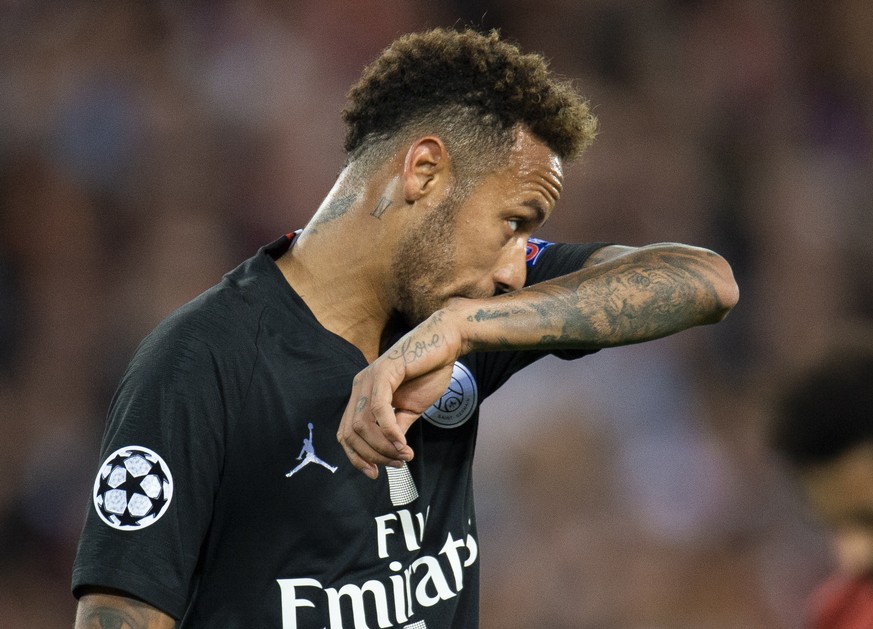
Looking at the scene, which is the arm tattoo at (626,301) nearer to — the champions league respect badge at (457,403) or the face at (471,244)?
the face at (471,244)

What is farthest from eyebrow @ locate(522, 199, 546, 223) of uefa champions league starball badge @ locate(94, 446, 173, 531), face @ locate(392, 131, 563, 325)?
uefa champions league starball badge @ locate(94, 446, 173, 531)

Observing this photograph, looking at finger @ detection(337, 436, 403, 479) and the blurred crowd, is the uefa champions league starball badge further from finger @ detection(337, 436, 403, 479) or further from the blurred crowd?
the blurred crowd

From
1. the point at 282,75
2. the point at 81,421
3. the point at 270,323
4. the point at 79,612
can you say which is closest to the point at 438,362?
the point at 270,323

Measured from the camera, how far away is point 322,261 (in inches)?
91.0

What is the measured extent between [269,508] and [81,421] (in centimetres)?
291

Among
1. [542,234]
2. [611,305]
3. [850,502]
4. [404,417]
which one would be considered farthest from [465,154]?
[542,234]

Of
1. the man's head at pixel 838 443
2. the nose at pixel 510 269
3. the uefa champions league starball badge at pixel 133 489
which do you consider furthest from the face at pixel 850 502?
the uefa champions league starball badge at pixel 133 489

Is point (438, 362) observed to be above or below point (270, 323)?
below

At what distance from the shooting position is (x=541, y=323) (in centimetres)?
206

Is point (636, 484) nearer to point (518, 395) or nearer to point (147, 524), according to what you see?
point (518, 395)

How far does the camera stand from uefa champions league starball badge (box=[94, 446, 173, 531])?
188cm

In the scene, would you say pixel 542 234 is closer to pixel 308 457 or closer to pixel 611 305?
pixel 611 305

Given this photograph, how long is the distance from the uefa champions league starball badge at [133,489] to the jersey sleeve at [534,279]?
2.99ft

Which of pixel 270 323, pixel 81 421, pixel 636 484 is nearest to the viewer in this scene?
pixel 270 323
